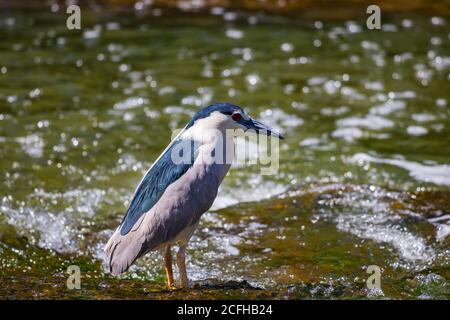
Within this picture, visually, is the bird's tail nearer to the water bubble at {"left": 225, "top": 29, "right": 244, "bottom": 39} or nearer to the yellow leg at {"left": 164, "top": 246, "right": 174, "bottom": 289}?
the yellow leg at {"left": 164, "top": 246, "right": 174, "bottom": 289}

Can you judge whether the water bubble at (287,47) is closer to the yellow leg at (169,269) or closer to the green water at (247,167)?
the green water at (247,167)

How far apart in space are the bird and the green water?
33 cm

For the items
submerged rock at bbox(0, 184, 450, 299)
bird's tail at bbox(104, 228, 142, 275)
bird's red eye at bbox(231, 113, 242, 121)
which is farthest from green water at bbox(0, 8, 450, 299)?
bird's red eye at bbox(231, 113, 242, 121)

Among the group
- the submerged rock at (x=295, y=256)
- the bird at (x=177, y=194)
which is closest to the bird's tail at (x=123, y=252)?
the bird at (x=177, y=194)

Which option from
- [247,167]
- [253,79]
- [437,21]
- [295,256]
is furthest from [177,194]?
[437,21]

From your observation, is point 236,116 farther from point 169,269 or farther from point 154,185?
point 169,269

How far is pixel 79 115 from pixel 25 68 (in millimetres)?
2466

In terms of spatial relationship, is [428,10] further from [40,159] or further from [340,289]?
[340,289]

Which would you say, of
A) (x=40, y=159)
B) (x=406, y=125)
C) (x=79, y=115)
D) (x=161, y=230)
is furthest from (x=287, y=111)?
(x=161, y=230)

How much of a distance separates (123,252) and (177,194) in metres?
0.57

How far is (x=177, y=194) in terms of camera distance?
18.1 ft

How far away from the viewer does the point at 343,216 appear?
24.5 feet
